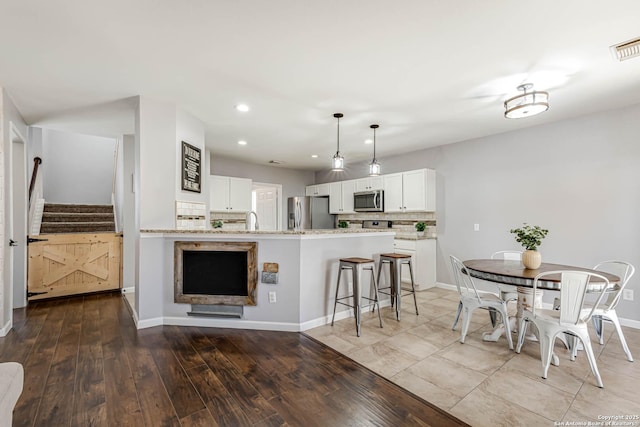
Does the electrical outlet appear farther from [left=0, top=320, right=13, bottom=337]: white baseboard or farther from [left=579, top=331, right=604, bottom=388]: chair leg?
[left=0, top=320, right=13, bottom=337]: white baseboard

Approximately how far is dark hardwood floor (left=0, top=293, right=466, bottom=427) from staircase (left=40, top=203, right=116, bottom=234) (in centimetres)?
217

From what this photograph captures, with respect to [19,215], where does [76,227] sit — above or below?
below

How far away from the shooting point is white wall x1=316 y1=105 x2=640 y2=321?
133 inches

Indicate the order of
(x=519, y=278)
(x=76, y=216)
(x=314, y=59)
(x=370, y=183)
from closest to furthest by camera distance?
(x=314, y=59)
(x=519, y=278)
(x=76, y=216)
(x=370, y=183)

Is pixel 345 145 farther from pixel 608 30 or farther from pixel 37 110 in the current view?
pixel 37 110

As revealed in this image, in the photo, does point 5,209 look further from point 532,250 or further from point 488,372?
point 532,250

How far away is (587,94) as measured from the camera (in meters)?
3.03

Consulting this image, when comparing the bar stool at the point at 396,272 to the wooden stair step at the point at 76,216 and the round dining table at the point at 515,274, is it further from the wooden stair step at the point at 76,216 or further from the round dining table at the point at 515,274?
the wooden stair step at the point at 76,216

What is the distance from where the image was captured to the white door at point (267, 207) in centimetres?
708

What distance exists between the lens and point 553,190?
12.8 feet

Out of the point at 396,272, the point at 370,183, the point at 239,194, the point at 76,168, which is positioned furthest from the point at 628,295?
the point at 76,168


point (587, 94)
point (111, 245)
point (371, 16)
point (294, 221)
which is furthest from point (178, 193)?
point (587, 94)

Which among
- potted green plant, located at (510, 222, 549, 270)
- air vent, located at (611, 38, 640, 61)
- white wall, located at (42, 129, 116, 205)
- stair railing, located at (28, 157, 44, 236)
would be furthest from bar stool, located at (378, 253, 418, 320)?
white wall, located at (42, 129, 116, 205)

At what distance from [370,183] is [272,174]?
2.36m
